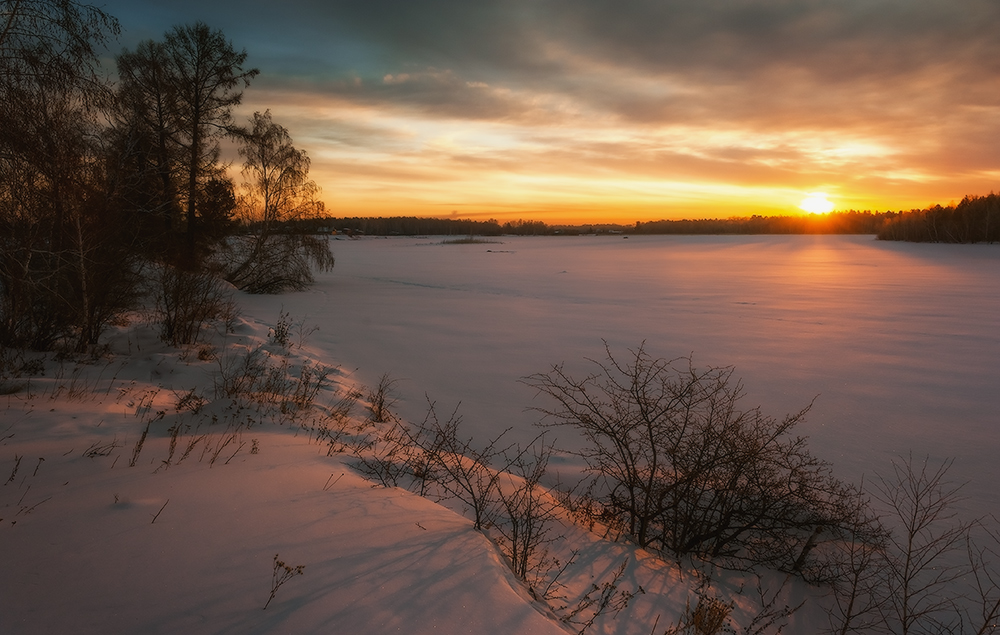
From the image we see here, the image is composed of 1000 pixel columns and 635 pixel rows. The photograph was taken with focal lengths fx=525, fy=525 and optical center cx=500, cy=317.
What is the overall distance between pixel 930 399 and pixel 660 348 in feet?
14.8

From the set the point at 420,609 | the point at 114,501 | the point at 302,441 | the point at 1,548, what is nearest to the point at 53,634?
the point at 1,548

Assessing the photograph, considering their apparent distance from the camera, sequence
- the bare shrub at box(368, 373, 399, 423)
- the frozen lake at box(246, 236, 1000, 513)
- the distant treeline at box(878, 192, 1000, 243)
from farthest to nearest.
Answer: the distant treeline at box(878, 192, 1000, 243) → the bare shrub at box(368, 373, 399, 423) → the frozen lake at box(246, 236, 1000, 513)

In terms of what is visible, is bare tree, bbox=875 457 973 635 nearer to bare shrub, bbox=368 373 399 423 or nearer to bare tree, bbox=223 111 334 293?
bare shrub, bbox=368 373 399 423

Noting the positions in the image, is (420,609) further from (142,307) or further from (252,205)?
Result: (252,205)

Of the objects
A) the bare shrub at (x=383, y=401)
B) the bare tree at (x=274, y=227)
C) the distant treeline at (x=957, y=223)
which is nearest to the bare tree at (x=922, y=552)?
the bare shrub at (x=383, y=401)

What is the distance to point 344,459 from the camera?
5078mm

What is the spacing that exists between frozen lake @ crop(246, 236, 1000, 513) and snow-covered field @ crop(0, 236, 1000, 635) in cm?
7

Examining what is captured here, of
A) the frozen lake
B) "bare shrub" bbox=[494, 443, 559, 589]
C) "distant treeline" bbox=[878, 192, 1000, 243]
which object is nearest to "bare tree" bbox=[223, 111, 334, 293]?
the frozen lake

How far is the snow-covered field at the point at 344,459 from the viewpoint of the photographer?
269 centimetres

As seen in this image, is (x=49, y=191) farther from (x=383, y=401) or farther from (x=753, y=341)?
(x=753, y=341)

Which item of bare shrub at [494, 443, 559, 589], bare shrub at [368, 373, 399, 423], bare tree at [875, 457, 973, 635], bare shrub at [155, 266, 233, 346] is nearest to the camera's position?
bare shrub at [494, 443, 559, 589]

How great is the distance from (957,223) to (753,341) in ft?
169

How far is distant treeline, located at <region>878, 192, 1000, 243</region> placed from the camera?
45281mm

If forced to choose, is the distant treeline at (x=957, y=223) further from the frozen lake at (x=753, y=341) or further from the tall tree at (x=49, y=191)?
the tall tree at (x=49, y=191)
